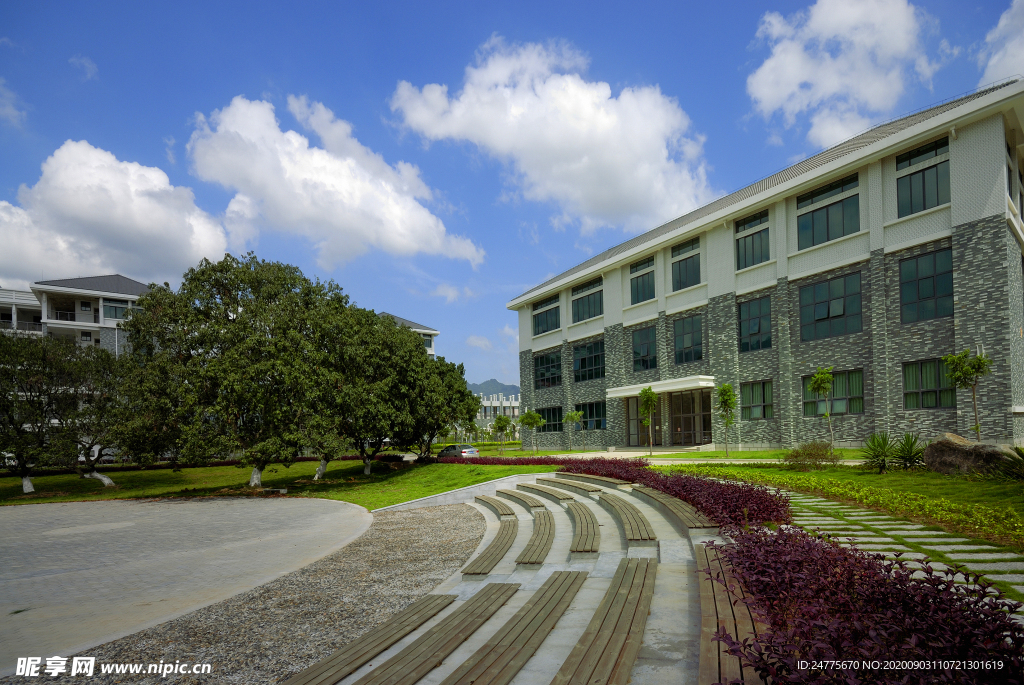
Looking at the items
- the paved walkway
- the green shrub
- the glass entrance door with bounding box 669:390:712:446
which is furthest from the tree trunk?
the green shrub

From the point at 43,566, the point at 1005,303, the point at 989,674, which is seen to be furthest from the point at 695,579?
the point at 1005,303

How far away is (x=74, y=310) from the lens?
53812mm

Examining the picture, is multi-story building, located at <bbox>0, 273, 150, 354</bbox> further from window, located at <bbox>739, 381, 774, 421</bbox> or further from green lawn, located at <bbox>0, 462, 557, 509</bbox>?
window, located at <bbox>739, 381, 774, 421</bbox>

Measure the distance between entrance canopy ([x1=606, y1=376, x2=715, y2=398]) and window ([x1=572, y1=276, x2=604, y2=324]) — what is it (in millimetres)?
7887

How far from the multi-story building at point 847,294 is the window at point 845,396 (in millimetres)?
91

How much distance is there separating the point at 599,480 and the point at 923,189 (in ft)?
68.9

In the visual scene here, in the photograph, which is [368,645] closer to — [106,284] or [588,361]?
[588,361]

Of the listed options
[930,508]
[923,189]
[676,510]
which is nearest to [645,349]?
[923,189]

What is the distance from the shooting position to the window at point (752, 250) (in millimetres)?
32312

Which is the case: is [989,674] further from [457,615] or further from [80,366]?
[80,366]

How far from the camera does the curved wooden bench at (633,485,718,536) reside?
8164 millimetres

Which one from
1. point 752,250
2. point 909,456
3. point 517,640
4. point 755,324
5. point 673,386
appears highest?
point 752,250

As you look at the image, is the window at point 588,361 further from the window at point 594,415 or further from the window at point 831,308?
the window at point 831,308

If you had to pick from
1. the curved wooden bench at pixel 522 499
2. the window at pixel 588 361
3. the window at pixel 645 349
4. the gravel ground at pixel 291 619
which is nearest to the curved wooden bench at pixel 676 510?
the curved wooden bench at pixel 522 499
